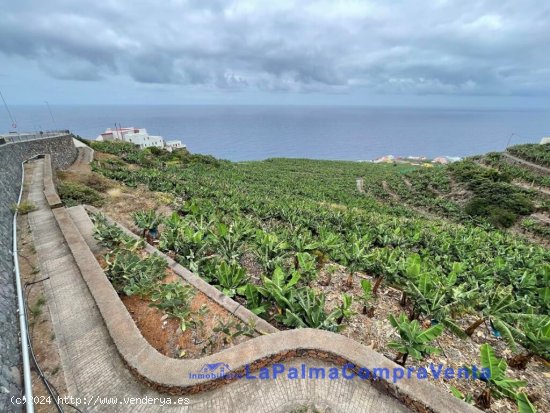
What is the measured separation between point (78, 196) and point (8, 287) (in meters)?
7.85

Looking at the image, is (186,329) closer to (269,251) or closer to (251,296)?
(251,296)

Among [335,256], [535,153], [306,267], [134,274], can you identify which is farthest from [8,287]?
[535,153]

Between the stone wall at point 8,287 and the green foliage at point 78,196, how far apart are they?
157cm

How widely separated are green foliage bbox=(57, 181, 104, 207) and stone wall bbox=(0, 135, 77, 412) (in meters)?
1.57

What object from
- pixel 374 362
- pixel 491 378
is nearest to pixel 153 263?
pixel 374 362

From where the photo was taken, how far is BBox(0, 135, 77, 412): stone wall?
3848mm

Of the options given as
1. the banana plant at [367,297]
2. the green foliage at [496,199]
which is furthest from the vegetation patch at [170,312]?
the green foliage at [496,199]

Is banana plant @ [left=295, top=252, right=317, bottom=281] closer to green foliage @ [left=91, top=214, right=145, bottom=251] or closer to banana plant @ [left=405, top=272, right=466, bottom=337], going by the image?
banana plant @ [left=405, top=272, right=466, bottom=337]

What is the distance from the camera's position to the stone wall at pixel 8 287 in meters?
3.85

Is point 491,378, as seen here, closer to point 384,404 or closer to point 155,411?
point 384,404

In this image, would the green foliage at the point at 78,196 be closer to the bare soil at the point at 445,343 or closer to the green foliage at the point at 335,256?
the green foliage at the point at 335,256

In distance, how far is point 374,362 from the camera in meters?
4.25

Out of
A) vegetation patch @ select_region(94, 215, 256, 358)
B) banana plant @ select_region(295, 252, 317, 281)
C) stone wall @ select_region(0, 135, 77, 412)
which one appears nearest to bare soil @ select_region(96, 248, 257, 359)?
vegetation patch @ select_region(94, 215, 256, 358)

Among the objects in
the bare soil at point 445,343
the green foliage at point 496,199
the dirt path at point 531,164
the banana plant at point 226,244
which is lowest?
the green foliage at point 496,199
